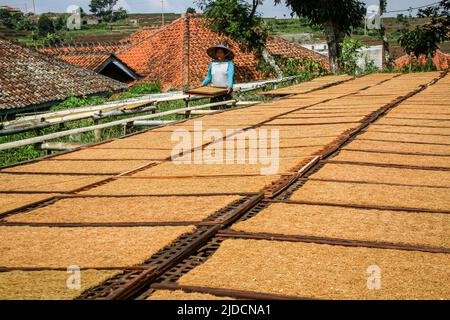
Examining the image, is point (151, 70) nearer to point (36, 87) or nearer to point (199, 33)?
point (199, 33)

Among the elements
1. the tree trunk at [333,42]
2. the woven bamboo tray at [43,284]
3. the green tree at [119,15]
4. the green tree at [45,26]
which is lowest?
the woven bamboo tray at [43,284]

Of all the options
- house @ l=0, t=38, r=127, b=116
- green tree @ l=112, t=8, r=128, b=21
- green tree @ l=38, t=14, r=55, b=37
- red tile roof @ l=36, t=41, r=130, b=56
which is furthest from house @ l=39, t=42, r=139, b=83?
green tree @ l=112, t=8, r=128, b=21

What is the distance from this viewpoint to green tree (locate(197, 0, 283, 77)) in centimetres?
2019

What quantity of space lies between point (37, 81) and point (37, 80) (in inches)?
3.7

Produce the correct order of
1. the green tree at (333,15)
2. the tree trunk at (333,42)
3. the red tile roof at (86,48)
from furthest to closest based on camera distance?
1. the red tile roof at (86,48)
2. the tree trunk at (333,42)
3. the green tree at (333,15)

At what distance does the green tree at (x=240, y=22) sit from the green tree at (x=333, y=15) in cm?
117

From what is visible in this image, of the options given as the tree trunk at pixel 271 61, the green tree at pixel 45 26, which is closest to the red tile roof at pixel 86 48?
the tree trunk at pixel 271 61

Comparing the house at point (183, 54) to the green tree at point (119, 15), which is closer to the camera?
the house at point (183, 54)

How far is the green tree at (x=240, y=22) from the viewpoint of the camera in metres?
20.2

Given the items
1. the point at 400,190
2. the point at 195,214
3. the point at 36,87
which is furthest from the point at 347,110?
the point at 36,87

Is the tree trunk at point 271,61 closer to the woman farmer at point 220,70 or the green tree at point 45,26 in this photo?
the woman farmer at point 220,70

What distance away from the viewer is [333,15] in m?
20.1

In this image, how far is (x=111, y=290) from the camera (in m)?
2.19

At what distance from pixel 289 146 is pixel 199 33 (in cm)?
1986
